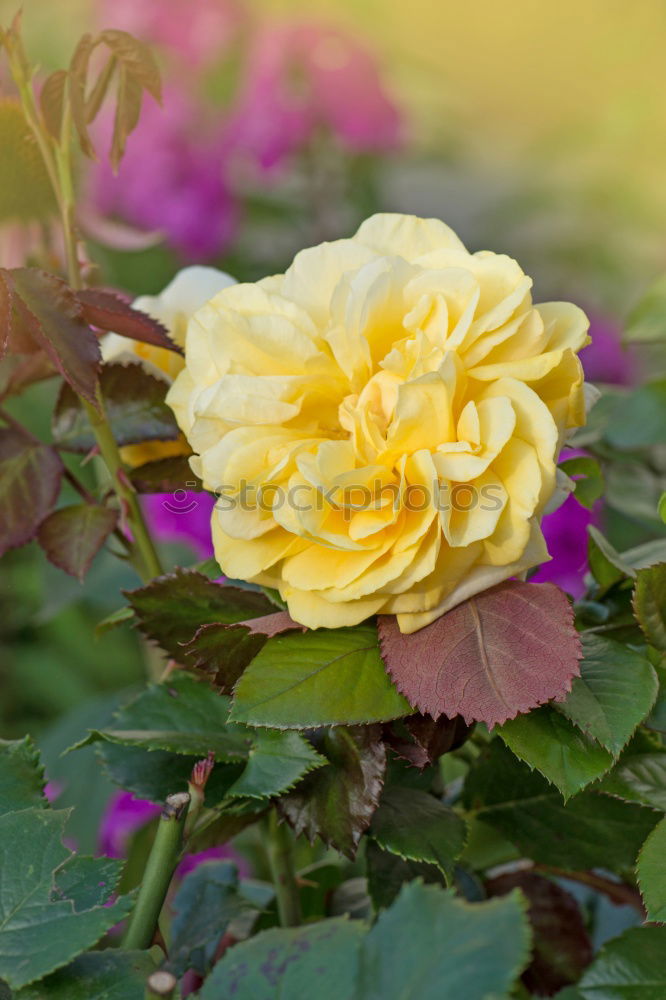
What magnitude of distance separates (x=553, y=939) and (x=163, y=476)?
0.22m

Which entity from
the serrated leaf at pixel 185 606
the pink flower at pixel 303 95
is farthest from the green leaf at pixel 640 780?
the pink flower at pixel 303 95

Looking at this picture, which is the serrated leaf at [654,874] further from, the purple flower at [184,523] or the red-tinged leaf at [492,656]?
the purple flower at [184,523]

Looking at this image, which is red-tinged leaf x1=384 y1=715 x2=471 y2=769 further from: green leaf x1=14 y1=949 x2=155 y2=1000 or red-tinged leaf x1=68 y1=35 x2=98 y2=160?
red-tinged leaf x1=68 y1=35 x2=98 y2=160

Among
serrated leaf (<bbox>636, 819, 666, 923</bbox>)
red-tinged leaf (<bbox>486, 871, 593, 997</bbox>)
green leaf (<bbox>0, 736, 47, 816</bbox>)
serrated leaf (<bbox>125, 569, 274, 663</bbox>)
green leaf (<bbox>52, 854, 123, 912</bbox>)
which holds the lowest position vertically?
red-tinged leaf (<bbox>486, 871, 593, 997</bbox>)

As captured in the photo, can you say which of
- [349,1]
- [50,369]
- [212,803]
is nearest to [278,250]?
[349,1]

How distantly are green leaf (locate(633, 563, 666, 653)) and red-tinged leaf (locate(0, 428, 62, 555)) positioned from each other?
199 millimetres

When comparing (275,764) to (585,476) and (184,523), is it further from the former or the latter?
(184,523)

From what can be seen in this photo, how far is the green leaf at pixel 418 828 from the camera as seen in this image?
0.31 meters

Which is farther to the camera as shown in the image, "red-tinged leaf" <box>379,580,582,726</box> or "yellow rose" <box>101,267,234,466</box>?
"yellow rose" <box>101,267,234,466</box>

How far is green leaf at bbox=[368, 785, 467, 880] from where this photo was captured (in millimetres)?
307

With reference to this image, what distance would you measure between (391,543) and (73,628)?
895mm

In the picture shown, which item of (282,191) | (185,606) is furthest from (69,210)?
(282,191)

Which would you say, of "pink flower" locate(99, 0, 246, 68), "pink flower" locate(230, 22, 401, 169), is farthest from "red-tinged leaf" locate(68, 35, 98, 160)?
"pink flower" locate(99, 0, 246, 68)

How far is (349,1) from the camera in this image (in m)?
1.90
